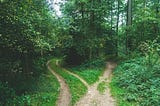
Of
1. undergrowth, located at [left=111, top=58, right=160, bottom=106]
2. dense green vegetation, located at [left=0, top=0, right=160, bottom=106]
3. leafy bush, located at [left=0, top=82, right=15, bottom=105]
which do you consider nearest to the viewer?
leafy bush, located at [left=0, top=82, right=15, bottom=105]

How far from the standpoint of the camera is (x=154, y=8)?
128 feet

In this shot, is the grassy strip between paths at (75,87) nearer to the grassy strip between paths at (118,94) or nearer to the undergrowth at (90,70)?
the undergrowth at (90,70)

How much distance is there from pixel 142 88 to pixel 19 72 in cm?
991

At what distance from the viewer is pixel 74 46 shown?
35.8 metres

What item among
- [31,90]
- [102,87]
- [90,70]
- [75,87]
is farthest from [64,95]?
[90,70]

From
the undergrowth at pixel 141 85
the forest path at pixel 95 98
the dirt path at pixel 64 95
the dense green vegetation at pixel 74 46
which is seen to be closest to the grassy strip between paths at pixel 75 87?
the dense green vegetation at pixel 74 46

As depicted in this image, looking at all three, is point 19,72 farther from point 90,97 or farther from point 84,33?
point 84,33

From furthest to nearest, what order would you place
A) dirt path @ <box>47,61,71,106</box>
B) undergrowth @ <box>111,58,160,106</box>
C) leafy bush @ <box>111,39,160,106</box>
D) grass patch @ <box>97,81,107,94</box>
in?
grass patch @ <box>97,81,107,94</box>, leafy bush @ <box>111,39,160,106</box>, undergrowth @ <box>111,58,160,106</box>, dirt path @ <box>47,61,71,106</box>

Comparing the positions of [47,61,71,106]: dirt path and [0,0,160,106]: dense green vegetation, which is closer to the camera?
[0,0,160,106]: dense green vegetation

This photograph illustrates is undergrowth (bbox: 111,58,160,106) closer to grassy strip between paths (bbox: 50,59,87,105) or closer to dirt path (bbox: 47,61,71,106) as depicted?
grassy strip between paths (bbox: 50,59,87,105)

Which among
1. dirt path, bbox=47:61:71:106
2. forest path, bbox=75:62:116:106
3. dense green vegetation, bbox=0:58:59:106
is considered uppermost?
dense green vegetation, bbox=0:58:59:106

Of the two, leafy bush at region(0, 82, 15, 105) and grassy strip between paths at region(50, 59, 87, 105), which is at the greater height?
leafy bush at region(0, 82, 15, 105)

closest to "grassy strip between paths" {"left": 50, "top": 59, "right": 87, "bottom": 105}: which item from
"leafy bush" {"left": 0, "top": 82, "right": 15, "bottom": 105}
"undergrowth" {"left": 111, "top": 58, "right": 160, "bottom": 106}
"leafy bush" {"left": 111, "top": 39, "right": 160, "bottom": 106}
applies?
"undergrowth" {"left": 111, "top": 58, "right": 160, "bottom": 106}

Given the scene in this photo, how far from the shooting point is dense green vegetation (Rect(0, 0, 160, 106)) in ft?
59.9
